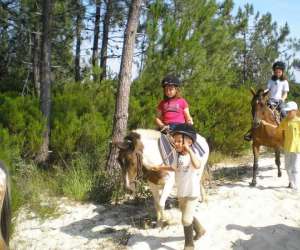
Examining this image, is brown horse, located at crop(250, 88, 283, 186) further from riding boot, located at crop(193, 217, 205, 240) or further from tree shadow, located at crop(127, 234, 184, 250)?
tree shadow, located at crop(127, 234, 184, 250)

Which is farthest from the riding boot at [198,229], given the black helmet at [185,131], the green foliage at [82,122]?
the green foliage at [82,122]

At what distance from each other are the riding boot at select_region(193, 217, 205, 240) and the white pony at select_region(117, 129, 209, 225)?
1.57 feet

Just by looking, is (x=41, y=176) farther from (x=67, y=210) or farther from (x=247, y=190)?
(x=247, y=190)

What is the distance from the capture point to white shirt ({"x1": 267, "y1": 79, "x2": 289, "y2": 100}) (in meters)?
8.56

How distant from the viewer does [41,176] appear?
803cm

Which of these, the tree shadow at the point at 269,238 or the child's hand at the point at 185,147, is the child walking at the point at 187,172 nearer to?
the child's hand at the point at 185,147

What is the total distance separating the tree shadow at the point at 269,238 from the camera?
18.4 ft

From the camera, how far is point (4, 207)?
156 inches

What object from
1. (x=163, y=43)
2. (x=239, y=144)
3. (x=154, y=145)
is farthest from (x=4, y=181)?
(x=239, y=144)

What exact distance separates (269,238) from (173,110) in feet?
6.96

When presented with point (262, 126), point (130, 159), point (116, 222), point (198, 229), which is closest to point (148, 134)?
point (130, 159)

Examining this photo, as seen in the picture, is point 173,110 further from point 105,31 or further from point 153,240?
point 105,31

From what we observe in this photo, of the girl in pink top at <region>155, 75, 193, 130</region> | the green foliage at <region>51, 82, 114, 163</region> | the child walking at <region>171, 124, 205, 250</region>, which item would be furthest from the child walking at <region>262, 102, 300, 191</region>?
the green foliage at <region>51, 82, 114, 163</region>

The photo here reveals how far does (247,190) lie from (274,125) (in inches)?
50.3
